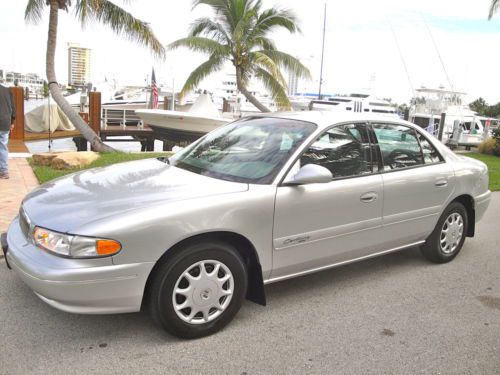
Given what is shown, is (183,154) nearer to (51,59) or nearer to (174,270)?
(174,270)

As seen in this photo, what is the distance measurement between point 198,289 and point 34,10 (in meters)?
12.6

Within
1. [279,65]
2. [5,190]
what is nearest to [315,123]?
[5,190]

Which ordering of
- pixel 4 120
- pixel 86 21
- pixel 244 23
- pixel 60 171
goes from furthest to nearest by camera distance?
pixel 244 23 → pixel 86 21 → pixel 60 171 → pixel 4 120

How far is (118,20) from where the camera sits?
1314 centimetres

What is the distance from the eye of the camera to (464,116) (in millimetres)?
32219

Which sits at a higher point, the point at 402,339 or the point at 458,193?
the point at 458,193

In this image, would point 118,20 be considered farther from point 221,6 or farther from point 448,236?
point 448,236

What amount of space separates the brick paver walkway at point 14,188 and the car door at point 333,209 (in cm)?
341

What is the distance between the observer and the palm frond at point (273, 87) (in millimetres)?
18719

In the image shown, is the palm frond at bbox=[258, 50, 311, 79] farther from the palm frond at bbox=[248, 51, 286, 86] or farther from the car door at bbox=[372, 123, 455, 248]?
the car door at bbox=[372, 123, 455, 248]

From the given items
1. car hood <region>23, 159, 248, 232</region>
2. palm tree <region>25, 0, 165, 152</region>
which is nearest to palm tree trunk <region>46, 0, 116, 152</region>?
palm tree <region>25, 0, 165, 152</region>

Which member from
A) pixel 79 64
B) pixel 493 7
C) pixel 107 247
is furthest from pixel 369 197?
pixel 79 64

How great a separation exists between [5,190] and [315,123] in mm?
5421

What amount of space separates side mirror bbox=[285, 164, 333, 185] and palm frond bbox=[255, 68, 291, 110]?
15.5m
